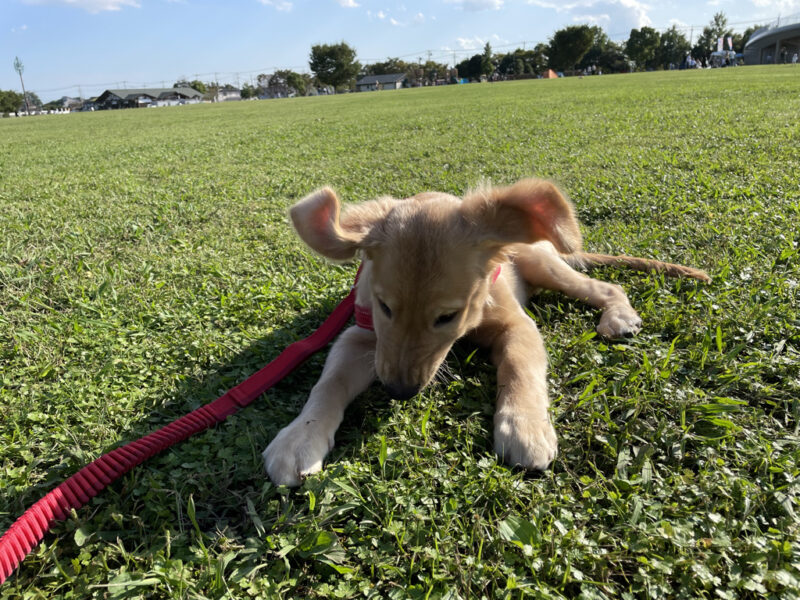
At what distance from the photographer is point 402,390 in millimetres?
2160

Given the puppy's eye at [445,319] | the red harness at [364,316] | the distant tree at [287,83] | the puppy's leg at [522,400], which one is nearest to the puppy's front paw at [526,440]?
the puppy's leg at [522,400]

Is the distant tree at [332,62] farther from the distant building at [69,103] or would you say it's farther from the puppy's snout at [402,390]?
the puppy's snout at [402,390]

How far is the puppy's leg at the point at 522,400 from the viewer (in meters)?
1.91

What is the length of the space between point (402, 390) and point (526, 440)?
55 centimetres

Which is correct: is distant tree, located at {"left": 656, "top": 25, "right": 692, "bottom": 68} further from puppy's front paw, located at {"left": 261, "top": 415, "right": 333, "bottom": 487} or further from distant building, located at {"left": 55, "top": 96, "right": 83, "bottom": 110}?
distant building, located at {"left": 55, "top": 96, "right": 83, "bottom": 110}

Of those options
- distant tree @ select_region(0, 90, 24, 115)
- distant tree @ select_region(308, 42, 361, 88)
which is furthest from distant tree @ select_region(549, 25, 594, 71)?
distant tree @ select_region(0, 90, 24, 115)

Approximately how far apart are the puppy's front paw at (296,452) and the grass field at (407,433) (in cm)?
6

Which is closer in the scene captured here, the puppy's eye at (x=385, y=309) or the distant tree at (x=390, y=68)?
the puppy's eye at (x=385, y=309)

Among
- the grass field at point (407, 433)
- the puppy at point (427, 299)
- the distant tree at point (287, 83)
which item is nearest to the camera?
the grass field at point (407, 433)

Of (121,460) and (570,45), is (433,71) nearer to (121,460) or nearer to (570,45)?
(570,45)

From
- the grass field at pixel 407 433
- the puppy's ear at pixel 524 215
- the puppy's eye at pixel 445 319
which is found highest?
the puppy's ear at pixel 524 215

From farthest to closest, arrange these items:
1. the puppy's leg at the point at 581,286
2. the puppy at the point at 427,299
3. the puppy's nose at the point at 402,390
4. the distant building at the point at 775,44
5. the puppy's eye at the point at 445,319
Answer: the distant building at the point at 775,44 → the puppy's leg at the point at 581,286 → the puppy's eye at the point at 445,319 → the puppy's nose at the point at 402,390 → the puppy at the point at 427,299

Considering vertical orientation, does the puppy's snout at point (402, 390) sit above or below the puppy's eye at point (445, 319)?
below

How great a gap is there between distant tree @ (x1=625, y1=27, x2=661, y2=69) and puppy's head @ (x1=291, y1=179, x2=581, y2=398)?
102231 millimetres
